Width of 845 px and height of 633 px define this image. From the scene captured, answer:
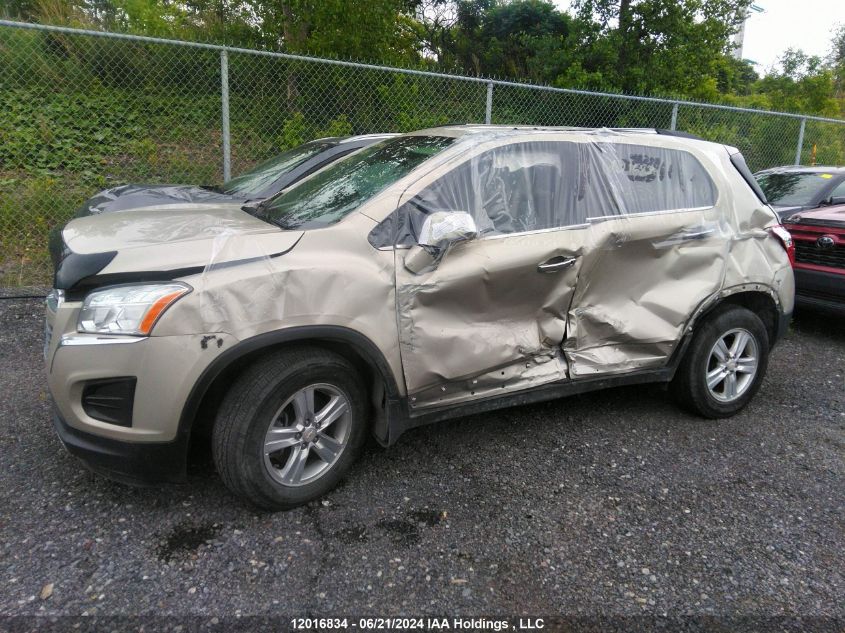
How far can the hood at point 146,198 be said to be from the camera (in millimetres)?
5379

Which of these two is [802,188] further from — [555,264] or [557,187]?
[555,264]

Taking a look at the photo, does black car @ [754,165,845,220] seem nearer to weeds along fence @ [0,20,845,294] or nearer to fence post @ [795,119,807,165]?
weeds along fence @ [0,20,845,294]

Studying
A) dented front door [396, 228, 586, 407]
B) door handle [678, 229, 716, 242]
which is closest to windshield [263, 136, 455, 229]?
dented front door [396, 228, 586, 407]

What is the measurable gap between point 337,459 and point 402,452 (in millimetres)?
622

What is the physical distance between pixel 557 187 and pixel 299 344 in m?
1.69

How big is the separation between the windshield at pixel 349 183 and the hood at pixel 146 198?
70.0 inches

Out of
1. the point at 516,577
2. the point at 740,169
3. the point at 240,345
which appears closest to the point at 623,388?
the point at 740,169

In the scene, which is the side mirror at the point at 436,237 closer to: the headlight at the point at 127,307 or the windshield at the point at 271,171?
the headlight at the point at 127,307

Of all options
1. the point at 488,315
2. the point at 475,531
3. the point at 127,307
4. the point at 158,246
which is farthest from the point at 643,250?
the point at 127,307

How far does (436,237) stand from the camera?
9.72 feet

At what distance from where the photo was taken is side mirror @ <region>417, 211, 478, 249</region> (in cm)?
296

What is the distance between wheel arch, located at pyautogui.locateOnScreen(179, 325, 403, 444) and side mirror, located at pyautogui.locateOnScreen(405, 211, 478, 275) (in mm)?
453

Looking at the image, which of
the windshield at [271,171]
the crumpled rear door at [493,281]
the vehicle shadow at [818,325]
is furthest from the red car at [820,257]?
the windshield at [271,171]

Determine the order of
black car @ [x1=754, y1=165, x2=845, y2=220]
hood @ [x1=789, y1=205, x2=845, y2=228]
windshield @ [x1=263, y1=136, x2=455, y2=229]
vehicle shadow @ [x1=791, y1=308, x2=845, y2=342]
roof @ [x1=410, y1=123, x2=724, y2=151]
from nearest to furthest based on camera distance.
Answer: windshield @ [x1=263, y1=136, x2=455, y2=229]
roof @ [x1=410, y1=123, x2=724, y2=151]
hood @ [x1=789, y1=205, x2=845, y2=228]
vehicle shadow @ [x1=791, y1=308, x2=845, y2=342]
black car @ [x1=754, y1=165, x2=845, y2=220]
